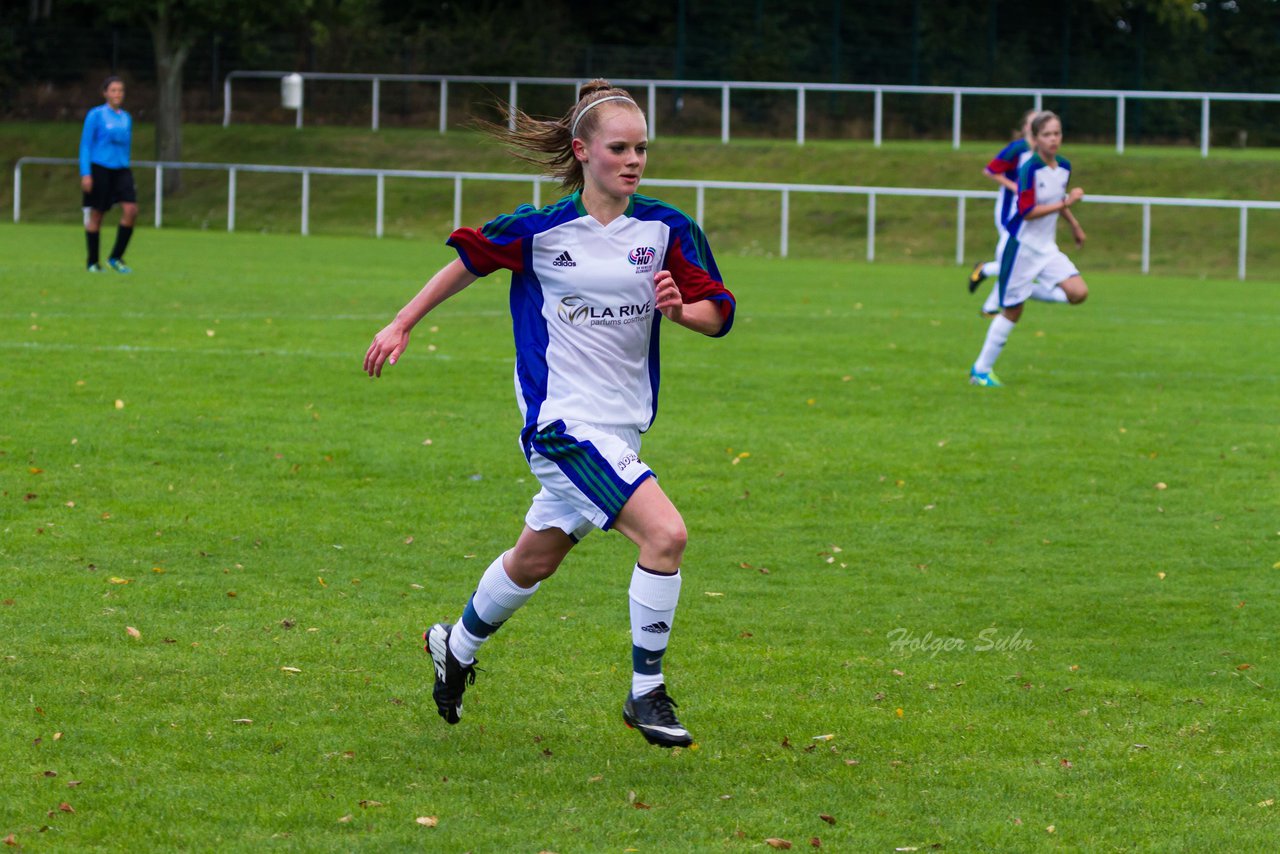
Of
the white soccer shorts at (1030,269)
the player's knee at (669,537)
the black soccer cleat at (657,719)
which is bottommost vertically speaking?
the black soccer cleat at (657,719)

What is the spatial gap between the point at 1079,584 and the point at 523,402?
3080 mm

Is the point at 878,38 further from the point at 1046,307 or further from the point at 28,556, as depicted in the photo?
the point at 28,556

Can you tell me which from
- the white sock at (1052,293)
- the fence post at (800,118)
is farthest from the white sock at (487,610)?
A: the fence post at (800,118)

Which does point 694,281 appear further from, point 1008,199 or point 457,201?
point 457,201

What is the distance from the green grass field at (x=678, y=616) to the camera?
4.57 meters

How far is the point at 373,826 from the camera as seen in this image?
4.36 m

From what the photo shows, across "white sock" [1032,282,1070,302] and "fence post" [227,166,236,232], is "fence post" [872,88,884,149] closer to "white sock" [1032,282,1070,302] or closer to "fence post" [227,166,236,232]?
"fence post" [227,166,236,232]

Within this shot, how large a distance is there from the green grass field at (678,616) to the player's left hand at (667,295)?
125cm

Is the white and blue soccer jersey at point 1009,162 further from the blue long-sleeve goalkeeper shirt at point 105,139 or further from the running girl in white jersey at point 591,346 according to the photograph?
the running girl in white jersey at point 591,346

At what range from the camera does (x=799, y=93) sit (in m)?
37.6

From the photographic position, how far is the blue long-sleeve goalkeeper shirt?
2131cm
